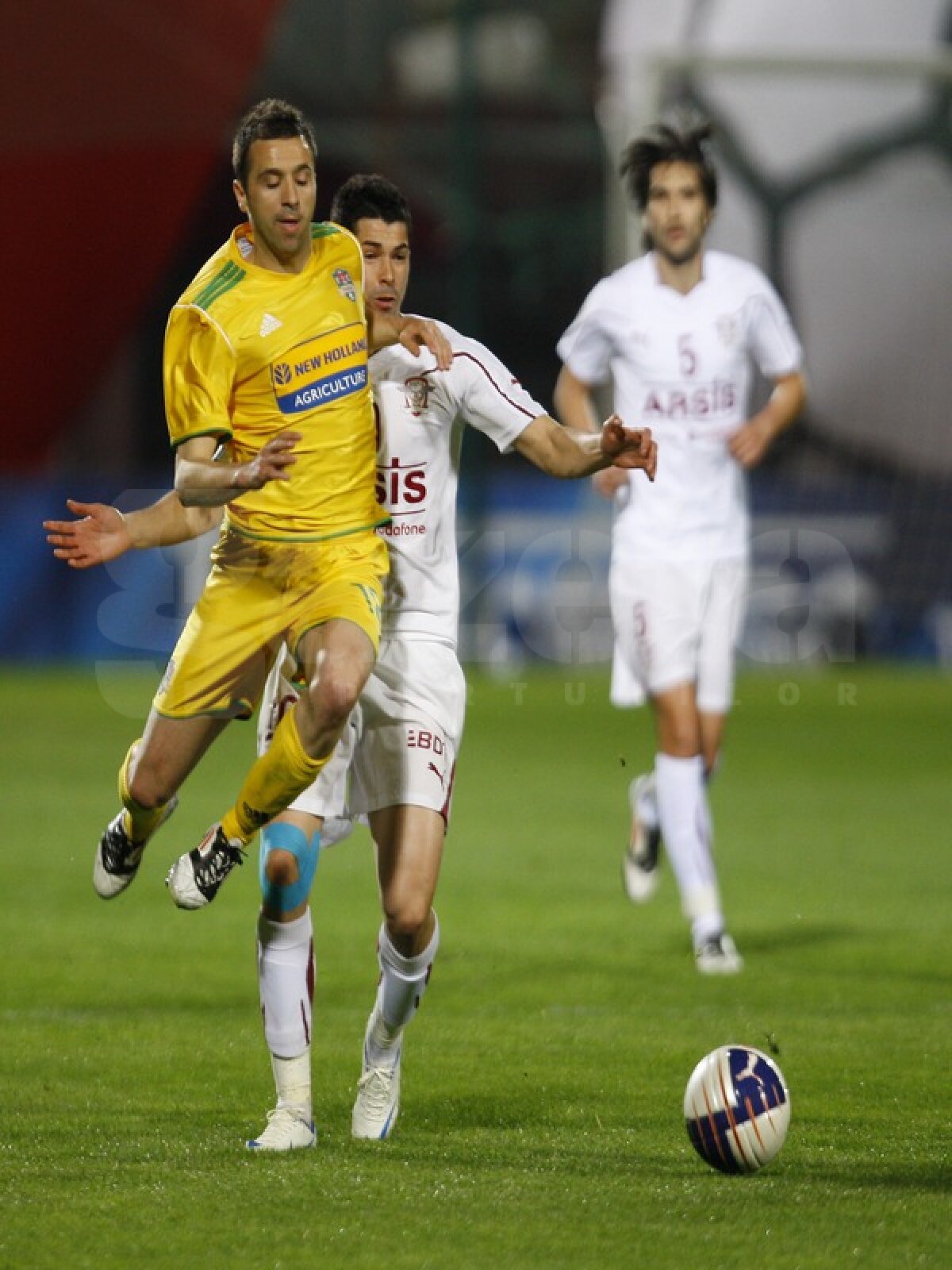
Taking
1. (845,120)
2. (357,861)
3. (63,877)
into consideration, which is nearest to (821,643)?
(845,120)

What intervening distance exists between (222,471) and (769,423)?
347 cm

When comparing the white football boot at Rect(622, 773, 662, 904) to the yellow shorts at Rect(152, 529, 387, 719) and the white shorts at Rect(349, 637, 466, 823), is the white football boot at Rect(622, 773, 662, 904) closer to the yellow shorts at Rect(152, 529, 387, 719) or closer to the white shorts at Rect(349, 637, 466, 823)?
the white shorts at Rect(349, 637, 466, 823)

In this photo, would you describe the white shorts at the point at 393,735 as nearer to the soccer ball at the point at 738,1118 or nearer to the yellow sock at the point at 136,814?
the yellow sock at the point at 136,814

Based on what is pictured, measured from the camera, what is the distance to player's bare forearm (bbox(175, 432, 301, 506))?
5000 millimetres

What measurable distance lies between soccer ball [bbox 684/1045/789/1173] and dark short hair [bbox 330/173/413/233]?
2249 millimetres

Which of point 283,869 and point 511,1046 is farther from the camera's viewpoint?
point 511,1046

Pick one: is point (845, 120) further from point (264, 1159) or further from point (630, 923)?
point (264, 1159)

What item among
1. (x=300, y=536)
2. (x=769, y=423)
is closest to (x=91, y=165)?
(x=769, y=423)

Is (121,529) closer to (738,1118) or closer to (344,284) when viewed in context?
(344,284)

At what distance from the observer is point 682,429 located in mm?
8297

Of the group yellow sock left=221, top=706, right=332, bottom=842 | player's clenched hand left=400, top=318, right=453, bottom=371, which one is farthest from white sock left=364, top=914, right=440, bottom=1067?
player's clenched hand left=400, top=318, right=453, bottom=371

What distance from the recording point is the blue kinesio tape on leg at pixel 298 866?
5.16 m

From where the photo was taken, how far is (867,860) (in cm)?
1038

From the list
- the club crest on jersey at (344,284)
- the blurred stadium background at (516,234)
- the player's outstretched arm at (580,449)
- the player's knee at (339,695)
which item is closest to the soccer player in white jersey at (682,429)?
the player's outstretched arm at (580,449)
